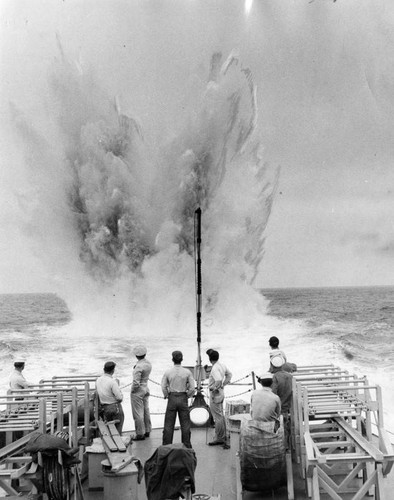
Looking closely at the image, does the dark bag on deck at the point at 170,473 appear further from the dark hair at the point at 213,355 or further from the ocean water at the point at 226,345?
the ocean water at the point at 226,345

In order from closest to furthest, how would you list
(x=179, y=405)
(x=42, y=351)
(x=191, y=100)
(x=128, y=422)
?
1. (x=179, y=405)
2. (x=128, y=422)
3. (x=191, y=100)
4. (x=42, y=351)

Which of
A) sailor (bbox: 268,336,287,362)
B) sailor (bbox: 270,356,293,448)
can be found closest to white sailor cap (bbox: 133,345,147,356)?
sailor (bbox: 268,336,287,362)

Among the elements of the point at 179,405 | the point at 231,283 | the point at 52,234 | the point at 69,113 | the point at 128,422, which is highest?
the point at 69,113

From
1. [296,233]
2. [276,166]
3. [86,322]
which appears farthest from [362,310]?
[86,322]

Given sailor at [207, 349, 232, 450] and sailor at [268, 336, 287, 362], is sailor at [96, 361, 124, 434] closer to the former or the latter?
sailor at [207, 349, 232, 450]

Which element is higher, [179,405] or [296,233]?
[296,233]

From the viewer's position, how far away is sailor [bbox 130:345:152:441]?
642 centimetres

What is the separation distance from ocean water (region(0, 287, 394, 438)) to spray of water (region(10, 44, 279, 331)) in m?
1.33

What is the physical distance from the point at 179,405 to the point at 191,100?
2379 cm

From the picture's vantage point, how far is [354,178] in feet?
105

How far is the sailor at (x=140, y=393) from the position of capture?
6.42m

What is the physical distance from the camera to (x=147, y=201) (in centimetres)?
2883

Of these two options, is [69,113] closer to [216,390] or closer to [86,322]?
[86,322]

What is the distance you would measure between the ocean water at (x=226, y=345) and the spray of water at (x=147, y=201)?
4.36ft
